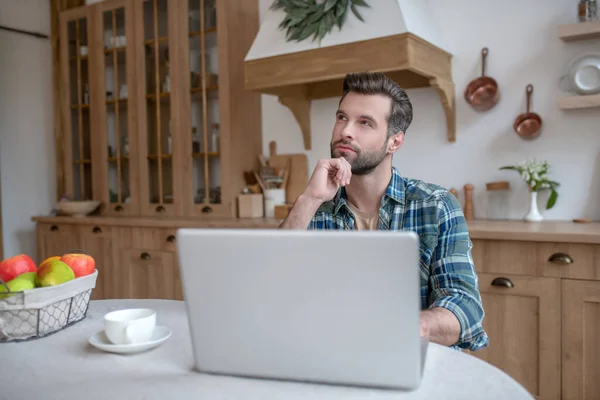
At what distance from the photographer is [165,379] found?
85 centimetres

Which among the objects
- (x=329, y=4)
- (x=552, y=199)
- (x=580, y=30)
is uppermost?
(x=329, y=4)

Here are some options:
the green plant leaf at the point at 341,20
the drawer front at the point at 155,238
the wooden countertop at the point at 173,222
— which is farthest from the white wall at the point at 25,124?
the green plant leaf at the point at 341,20

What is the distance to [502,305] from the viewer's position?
2.16m

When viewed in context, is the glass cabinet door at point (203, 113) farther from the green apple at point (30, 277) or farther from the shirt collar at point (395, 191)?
the green apple at point (30, 277)

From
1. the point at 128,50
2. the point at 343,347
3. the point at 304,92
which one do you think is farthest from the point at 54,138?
the point at 343,347

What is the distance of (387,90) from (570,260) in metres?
1.00

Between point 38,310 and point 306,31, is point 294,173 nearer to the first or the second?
point 306,31

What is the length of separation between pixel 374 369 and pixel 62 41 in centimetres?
395

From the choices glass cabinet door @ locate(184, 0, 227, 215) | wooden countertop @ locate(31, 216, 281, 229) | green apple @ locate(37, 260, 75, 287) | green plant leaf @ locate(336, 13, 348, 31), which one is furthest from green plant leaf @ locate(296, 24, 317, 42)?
green apple @ locate(37, 260, 75, 287)

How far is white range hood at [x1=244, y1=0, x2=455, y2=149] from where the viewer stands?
7.80ft

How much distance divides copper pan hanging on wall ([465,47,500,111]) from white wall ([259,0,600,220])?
35 mm

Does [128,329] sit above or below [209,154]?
below

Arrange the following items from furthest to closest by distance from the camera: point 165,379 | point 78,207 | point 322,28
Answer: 1. point 78,207
2. point 322,28
3. point 165,379

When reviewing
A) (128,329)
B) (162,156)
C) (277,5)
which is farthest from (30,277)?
(162,156)
